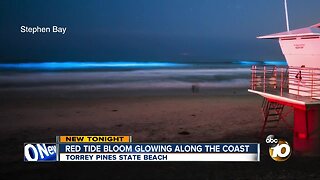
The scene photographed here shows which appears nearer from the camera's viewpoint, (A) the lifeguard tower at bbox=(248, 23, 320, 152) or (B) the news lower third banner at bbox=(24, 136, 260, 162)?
(B) the news lower third banner at bbox=(24, 136, 260, 162)

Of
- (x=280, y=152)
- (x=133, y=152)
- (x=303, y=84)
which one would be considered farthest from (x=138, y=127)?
(x=303, y=84)

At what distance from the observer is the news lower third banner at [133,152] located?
29.7ft

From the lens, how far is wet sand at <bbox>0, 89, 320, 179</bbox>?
8.97 m

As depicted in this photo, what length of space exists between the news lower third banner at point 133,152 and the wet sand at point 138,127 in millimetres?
205

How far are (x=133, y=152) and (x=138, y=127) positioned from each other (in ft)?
14.9

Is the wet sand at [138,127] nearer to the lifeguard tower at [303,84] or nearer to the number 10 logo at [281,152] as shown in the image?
the number 10 logo at [281,152]

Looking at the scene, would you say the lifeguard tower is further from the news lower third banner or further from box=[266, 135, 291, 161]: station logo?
the news lower third banner

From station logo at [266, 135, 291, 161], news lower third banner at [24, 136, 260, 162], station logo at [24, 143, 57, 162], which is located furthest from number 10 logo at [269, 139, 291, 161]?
station logo at [24, 143, 57, 162]

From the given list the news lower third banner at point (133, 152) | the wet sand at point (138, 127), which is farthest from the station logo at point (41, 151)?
the wet sand at point (138, 127)

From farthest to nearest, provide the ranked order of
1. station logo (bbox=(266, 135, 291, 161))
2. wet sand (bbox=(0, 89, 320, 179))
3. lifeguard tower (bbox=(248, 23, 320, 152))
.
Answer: lifeguard tower (bbox=(248, 23, 320, 152))
station logo (bbox=(266, 135, 291, 161))
wet sand (bbox=(0, 89, 320, 179))

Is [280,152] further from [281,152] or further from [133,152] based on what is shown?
[133,152]

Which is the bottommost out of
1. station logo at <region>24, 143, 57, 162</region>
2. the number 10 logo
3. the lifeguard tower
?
the number 10 logo

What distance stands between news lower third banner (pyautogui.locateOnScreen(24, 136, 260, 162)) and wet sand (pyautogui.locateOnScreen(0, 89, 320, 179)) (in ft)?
0.67

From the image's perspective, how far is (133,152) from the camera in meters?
9.35
